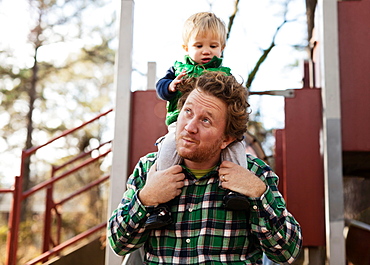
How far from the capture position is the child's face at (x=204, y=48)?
94.3 inches

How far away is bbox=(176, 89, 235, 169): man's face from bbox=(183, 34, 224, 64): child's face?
40 centimetres

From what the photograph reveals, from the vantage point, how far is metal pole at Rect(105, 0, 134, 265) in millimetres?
3498

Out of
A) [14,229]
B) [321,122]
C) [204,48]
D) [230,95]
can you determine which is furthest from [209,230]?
[14,229]

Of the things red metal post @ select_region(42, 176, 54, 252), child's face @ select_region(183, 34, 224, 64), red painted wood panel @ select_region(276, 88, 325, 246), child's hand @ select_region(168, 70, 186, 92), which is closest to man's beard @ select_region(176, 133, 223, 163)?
child's hand @ select_region(168, 70, 186, 92)

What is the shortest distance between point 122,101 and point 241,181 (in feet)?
6.04

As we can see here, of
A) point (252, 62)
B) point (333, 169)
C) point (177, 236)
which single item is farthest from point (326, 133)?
point (252, 62)

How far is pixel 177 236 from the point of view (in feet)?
6.52

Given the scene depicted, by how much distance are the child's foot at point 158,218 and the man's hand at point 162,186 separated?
3cm

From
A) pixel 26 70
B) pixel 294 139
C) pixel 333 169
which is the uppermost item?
pixel 26 70

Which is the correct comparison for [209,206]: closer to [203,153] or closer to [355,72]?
[203,153]

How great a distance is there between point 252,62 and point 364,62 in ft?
20.2

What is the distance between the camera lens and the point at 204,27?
2.38 metres

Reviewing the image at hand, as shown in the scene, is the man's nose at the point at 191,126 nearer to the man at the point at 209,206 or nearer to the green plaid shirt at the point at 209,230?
the man at the point at 209,206

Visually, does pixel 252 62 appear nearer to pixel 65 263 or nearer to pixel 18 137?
pixel 65 263
